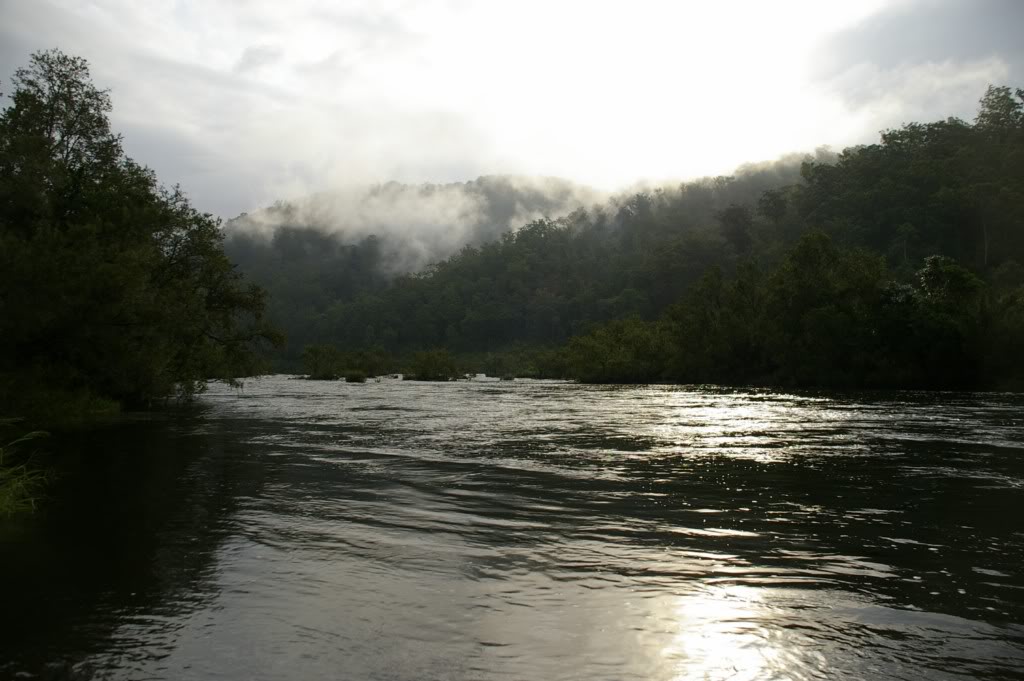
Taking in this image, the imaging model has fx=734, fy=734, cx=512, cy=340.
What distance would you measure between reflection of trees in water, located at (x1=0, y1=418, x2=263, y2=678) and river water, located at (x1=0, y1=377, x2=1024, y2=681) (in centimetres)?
6

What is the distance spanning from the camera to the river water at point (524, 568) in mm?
7234

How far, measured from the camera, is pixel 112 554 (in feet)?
37.2

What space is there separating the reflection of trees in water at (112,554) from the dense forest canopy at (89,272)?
22.6ft

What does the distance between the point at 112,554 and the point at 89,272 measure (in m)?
19.0

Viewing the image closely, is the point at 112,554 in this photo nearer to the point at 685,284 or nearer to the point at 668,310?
the point at 668,310

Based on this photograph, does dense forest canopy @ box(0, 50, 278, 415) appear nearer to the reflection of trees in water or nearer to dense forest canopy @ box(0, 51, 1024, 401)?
dense forest canopy @ box(0, 51, 1024, 401)

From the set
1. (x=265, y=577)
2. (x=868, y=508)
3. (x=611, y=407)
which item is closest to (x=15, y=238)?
(x=265, y=577)

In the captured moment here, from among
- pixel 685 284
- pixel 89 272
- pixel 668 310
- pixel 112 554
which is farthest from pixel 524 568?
pixel 685 284

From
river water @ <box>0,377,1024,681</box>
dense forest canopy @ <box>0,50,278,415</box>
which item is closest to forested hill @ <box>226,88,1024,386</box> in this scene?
river water @ <box>0,377,1024,681</box>

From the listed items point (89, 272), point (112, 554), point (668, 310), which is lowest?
point (112, 554)

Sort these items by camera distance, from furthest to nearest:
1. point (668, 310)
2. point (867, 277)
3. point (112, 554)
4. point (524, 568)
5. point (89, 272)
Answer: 1. point (668, 310)
2. point (867, 277)
3. point (89, 272)
4. point (112, 554)
5. point (524, 568)

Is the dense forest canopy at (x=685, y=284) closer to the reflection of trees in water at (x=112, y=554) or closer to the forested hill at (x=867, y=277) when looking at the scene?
the forested hill at (x=867, y=277)

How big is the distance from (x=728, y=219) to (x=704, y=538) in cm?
18094

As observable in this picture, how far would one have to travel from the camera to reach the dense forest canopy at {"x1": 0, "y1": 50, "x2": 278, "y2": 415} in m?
26.0
